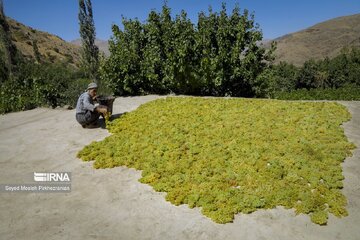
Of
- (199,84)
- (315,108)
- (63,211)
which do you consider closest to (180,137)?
(63,211)

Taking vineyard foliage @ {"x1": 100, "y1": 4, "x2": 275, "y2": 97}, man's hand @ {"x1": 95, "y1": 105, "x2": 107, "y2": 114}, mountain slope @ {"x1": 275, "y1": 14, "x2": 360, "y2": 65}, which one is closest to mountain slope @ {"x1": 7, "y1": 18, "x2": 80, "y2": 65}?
vineyard foliage @ {"x1": 100, "y1": 4, "x2": 275, "y2": 97}

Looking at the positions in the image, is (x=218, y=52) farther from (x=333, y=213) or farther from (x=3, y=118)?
(x=333, y=213)

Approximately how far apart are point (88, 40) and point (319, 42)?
176m

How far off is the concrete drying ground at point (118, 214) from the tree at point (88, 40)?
1809cm

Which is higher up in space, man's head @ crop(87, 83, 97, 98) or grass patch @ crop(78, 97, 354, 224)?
man's head @ crop(87, 83, 97, 98)

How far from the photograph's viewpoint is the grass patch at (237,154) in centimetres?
564

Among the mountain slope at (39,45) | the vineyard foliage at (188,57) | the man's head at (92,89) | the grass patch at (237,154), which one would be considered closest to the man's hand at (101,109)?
Answer: the man's head at (92,89)

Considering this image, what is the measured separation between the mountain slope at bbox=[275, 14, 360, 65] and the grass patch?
141640mm

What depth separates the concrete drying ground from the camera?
4.84 metres

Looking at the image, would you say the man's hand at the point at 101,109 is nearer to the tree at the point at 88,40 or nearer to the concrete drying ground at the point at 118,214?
the concrete drying ground at the point at 118,214

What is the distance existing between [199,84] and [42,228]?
12223 mm

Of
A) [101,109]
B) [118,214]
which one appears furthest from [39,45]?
[118,214]

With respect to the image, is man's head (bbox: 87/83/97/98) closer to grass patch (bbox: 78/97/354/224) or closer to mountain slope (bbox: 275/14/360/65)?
grass patch (bbox: 78/97/354/224)

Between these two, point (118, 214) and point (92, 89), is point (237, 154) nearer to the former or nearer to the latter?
point (118, 214)
